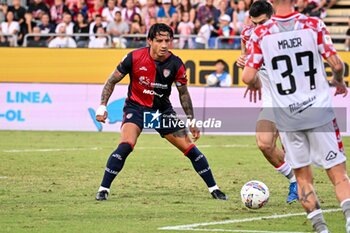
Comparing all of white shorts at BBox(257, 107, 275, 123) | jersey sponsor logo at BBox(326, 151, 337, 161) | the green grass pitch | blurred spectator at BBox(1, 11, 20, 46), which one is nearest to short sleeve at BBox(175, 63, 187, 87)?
white shorts at BBox(257, 107, 275, 123)

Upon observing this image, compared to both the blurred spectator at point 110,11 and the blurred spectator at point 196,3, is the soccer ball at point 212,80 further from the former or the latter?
the blurred spectator at point 110,11

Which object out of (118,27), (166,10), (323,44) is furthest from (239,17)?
(323,44)

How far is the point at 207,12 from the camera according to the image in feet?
92.4

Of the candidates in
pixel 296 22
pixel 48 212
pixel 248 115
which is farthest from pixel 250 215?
pixel 248 115

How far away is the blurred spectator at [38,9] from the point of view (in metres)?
29.7

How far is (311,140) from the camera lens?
8633mm

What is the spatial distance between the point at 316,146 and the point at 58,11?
22116 millimetres

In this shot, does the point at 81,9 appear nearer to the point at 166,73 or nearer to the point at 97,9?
the point at 97,9

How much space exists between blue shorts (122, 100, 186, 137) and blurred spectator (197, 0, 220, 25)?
15.7 meters

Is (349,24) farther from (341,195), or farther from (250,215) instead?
(341,195)

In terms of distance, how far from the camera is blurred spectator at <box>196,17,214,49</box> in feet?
88.9

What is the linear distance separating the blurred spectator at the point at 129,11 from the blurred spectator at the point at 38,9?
2642mm

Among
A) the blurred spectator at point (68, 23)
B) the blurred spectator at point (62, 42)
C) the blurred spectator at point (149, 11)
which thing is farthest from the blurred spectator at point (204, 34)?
the blurred spectator at point (68, 23)

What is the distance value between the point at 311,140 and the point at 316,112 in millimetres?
265
